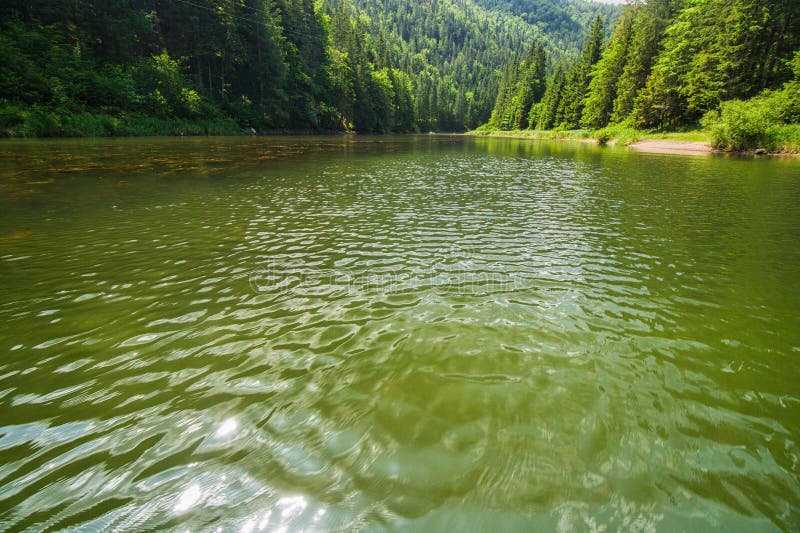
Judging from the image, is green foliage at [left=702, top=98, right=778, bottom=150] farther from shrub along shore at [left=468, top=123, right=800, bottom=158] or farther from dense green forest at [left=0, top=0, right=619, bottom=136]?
dense green forest at [left=0, top=0, right=619, bottom=136]

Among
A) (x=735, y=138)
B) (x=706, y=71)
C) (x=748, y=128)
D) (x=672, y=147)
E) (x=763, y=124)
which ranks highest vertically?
(x=706, y=71)

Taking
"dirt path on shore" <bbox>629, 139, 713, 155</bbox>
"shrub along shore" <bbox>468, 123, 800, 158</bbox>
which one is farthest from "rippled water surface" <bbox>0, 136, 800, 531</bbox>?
"dirt path on shore" <bbox>629, 139, 713, 155</bbox>

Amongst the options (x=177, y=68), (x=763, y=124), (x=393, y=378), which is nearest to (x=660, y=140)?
(x=763, y=124)

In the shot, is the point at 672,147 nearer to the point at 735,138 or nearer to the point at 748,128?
the point at 735,138

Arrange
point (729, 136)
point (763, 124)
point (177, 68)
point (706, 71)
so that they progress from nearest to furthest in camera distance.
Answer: point (763, 124), point (729, 136), point (706, 71), point (177, 68)

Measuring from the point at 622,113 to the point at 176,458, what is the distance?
81.7 meters

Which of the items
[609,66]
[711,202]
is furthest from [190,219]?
[609,66]

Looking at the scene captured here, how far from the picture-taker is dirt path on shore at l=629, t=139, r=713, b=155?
129ft

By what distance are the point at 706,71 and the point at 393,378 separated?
66.4 m

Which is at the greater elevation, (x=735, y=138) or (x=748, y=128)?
(x=748, y=128)

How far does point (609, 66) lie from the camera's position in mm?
72125

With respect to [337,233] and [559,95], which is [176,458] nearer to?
[337,233]

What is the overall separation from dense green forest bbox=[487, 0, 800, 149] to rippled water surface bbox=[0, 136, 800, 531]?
38622 mm

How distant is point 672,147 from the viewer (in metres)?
43.0
